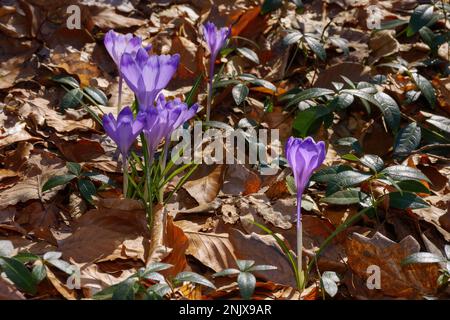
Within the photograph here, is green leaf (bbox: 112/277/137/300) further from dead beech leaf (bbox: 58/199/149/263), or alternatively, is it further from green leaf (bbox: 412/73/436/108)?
green leaf (bbox: 412/73/436/108)

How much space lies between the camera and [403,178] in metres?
2.85

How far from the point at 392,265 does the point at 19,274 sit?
4.69 ft

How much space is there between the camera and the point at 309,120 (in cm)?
337

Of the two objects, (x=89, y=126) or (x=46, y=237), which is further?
(x=89, y=126)

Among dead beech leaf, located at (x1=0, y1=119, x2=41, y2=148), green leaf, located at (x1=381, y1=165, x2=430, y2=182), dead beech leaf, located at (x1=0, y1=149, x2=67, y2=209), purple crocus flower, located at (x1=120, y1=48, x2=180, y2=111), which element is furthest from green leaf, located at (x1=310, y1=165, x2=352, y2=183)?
dead beech leaf, located at (x1=0, y1=119, x2=41, y2=148)

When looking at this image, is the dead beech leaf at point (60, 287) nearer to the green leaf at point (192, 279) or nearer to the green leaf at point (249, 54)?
the green leaf at point (192, 279)

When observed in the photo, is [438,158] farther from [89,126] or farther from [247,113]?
[89,126]

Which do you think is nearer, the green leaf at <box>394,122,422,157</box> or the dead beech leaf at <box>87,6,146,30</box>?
the green leaf at <box>394,122,422,157</box>

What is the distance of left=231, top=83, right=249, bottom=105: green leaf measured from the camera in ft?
11.1

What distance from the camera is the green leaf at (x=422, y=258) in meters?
2.51

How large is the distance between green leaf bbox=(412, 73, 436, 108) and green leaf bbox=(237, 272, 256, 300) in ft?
5.55

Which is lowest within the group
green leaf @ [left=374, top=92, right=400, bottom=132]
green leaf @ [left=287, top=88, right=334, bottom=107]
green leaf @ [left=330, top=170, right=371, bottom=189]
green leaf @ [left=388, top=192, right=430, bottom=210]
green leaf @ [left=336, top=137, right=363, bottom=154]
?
green leaf @ [left=388, top=192, right=430, bottom=210]
